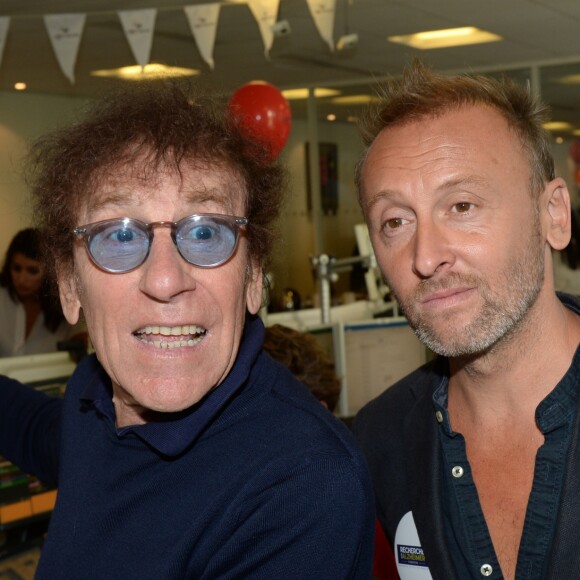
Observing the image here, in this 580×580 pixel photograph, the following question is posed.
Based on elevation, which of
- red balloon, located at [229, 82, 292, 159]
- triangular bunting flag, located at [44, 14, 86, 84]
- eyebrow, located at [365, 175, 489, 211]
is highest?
triangular bunting flag, located at [44, 14, 86, 84]

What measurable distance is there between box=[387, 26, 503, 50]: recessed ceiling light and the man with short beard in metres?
5.61

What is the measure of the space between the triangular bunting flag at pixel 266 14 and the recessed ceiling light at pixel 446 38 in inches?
77.6

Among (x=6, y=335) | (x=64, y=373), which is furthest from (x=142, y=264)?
(x=6, y=335)

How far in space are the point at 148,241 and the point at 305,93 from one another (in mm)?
9022

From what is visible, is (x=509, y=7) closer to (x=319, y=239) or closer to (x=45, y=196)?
(x=319, y=239)

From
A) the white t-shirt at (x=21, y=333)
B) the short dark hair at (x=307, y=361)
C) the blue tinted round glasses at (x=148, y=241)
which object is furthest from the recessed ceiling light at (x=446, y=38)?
the blue tinted round glasses at (x=148, y=241)

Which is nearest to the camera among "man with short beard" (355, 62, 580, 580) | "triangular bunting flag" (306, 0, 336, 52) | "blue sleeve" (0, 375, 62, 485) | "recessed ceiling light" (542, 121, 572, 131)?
"man with short beard" (355, 62, 580, 580)

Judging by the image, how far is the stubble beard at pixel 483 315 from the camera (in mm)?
1448

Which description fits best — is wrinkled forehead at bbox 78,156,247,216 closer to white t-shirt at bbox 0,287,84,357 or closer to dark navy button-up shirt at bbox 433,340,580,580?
dark navy button-up shirt at bbox 433,340,580,580

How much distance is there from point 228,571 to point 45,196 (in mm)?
659

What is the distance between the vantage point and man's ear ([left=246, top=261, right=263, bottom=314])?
135 cm

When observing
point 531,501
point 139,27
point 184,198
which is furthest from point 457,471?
point 139,27

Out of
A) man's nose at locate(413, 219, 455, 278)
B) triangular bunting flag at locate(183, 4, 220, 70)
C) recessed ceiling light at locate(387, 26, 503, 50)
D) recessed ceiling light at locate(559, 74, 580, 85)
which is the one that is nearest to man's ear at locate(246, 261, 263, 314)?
man's nose at locate(413, 219, 455, 278)

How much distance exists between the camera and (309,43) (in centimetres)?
736
